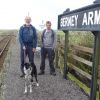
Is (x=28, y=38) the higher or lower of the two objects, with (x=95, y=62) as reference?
higher

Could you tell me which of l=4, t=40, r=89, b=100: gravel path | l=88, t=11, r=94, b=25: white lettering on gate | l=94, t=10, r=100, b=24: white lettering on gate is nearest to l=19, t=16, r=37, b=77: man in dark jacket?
l=4, t=40, r=89, b=100: gravel path

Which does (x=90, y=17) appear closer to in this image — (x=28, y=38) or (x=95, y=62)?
(x=95, y=62)

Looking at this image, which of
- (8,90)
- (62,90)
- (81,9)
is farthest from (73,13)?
(8,90)

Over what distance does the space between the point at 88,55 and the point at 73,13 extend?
1.56 metres

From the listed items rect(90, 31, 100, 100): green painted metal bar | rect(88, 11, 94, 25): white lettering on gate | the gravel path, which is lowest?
the gravel path

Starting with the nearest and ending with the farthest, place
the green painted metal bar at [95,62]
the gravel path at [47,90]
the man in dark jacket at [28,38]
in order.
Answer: the green painted metal bar at [95,62], the gravel path at [47,90], the man in dark jacket at [28,38]

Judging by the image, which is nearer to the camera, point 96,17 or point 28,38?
point 96,17

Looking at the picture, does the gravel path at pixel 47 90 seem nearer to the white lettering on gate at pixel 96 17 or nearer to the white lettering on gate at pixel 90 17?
the white lettering on gate at pixel 90 17

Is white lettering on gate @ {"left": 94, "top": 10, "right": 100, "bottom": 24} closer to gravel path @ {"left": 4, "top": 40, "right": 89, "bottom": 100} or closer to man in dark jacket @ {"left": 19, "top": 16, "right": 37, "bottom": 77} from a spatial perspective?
gravel path @ {"left": 4, "top": 40, "right": 89, "bottom": 100}

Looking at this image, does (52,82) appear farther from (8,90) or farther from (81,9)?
(81,9)

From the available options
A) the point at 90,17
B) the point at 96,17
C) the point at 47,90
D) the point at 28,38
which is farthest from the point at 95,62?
the point at 28,38

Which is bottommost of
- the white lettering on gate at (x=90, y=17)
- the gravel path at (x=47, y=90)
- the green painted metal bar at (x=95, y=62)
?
the gravel path at (x=47, y=90)

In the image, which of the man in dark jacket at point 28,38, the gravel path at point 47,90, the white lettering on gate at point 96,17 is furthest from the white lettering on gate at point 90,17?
the man in dark jacket at point 28,38

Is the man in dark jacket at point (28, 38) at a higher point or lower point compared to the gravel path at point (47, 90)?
higher
